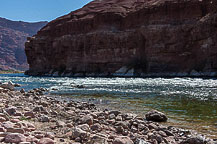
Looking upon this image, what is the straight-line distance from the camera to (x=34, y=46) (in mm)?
87875

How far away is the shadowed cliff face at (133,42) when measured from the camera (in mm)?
52438

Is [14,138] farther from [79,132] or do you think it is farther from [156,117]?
[156,117]

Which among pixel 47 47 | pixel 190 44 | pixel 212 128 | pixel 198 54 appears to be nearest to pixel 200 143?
pixel 212 128

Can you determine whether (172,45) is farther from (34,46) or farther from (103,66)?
(34,46)

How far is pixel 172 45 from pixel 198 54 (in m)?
8.30

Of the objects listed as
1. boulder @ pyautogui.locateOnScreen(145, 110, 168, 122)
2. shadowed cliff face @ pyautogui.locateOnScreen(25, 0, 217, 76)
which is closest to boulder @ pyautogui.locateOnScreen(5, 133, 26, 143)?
boulder @ pyautogui.locateOnScreen(145, 110, 168, 122)

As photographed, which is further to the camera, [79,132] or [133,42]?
[133,42]

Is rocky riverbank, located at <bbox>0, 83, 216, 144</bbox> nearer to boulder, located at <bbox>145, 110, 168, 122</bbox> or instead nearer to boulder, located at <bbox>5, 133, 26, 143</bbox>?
boulder, located at <bbox>5, 133, 26, 143</bbox>

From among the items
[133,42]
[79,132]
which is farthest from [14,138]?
[133,42]

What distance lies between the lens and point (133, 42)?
2574 inches

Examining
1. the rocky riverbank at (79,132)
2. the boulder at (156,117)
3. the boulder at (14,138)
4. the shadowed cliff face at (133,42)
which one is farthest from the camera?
the shadowed cliff face at (133,42)

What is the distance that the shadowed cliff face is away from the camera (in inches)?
2064

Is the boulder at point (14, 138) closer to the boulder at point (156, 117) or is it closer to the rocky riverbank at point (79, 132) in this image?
the rocky riverbank at point (79, 132)

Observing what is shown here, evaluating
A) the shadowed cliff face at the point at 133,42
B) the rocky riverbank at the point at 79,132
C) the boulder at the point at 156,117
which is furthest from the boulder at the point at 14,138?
the shadowed cliff face at the point at 133,42
